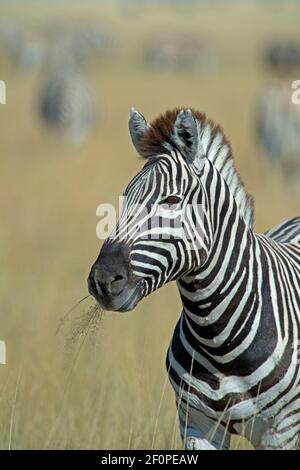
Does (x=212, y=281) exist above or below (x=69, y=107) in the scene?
below

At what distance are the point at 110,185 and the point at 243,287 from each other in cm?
1238

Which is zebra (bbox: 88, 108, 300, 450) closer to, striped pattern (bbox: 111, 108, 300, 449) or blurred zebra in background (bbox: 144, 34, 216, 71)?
striped pattern (bbox: 111, 108, 300, 449)

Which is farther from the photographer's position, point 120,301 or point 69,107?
point 69,107

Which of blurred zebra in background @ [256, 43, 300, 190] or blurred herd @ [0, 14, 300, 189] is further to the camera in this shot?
blurred herd @ [0, 14, 300, 189]

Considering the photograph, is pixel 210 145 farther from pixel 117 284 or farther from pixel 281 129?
pixel 281 129

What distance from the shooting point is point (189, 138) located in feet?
12.7

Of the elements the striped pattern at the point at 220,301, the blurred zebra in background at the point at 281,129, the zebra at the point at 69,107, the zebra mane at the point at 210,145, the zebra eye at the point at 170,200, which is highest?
the zebra at the point at 69,107

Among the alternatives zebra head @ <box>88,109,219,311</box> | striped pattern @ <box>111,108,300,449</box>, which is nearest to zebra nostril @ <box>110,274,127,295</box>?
zebra head @ <box>88,109,219,311</box>

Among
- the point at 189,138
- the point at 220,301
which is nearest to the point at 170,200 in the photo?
the point at 189,138

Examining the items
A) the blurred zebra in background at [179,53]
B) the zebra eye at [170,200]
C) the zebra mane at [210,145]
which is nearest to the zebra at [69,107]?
the blurred zebra in background at [179,53]

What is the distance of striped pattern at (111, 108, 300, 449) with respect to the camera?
3.81 m

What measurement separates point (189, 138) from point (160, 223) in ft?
1.22

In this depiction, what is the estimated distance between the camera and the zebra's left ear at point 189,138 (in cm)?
381

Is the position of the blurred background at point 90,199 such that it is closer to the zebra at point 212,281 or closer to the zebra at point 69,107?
the zebra at point 69,107
